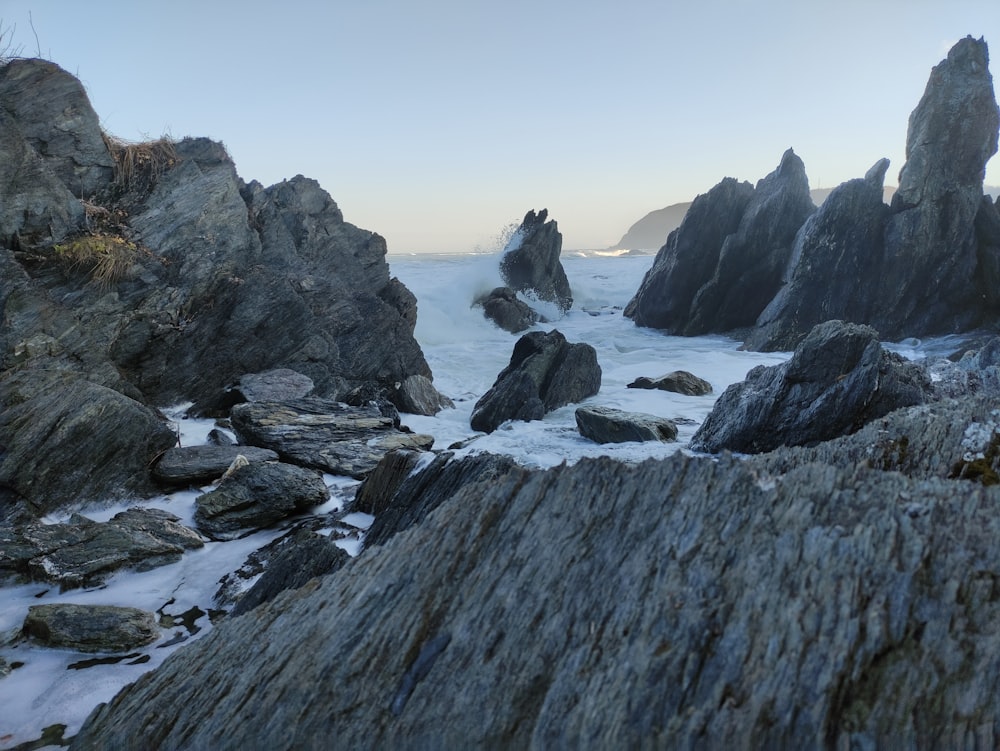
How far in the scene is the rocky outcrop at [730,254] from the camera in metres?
25.8

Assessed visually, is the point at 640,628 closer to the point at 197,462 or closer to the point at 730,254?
Answer: the point at 197,462

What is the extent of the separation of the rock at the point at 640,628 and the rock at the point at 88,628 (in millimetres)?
2010

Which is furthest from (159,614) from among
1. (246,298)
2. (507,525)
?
(246,298)

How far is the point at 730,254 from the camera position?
1039 inches

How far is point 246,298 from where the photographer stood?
1228 centimetres

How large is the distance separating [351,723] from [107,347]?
9.29 meters

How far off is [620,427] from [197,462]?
5.72 meters

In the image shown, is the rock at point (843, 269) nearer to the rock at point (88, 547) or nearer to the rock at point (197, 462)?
the rock at point (197, 462)

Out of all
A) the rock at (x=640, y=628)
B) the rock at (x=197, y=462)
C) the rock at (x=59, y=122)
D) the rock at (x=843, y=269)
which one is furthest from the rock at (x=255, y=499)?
the rock at (x=843, y=269)

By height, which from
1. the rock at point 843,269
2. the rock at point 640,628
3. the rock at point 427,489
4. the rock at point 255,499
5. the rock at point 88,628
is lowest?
the rock at point 88,628

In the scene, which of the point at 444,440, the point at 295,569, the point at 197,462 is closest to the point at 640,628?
the point at 295,569

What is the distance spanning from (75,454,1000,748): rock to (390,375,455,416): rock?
10.2m

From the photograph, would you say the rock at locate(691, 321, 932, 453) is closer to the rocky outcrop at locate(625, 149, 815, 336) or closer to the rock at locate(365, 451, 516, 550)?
the rock at locate(365, 451, 516, 550)

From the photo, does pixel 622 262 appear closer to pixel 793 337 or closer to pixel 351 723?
pixel 793 337
